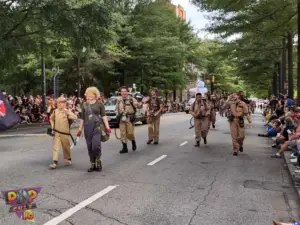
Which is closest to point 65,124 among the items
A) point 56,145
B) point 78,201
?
point 56,145

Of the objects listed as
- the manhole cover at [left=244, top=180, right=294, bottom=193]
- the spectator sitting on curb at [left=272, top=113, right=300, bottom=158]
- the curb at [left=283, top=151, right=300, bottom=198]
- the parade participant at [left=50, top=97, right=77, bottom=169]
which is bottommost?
the manhole cover at [left=244, top=180, right=294, bottom=193]

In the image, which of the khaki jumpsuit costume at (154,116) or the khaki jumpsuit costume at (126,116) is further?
the khaki jumpsuit costume at (154,116)

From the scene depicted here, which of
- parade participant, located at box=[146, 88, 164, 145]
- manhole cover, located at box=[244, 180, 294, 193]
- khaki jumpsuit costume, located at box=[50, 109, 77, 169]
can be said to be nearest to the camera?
manhole cover, located at box=[244, 180, 294, 193]

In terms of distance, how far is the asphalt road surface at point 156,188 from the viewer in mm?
5273

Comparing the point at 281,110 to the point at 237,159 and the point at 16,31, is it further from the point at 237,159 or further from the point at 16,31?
the point at 16,31

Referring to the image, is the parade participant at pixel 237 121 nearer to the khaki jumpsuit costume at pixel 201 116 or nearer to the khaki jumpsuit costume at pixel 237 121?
the khaki jumpsuit costume at pixel 237 121

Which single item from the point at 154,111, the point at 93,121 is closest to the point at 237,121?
the point at 154,111

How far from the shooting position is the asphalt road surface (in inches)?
208

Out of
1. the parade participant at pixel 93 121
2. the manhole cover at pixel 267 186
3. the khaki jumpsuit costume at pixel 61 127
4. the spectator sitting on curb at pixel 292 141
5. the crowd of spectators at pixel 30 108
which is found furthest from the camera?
the crowd of spectators at pixel 30 108

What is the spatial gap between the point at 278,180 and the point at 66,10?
43.1ft

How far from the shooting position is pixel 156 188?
6.88m

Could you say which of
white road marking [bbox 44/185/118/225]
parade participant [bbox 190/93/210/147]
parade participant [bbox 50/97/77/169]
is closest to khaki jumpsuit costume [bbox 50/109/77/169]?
parade participant [bbox 50/97/77/169]

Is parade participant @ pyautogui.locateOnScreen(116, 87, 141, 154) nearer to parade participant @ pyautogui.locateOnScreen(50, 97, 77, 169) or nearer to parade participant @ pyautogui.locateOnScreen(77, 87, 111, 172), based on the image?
parade participant @ pyautogui.locateOnScreen(50, 97, 77, 169)

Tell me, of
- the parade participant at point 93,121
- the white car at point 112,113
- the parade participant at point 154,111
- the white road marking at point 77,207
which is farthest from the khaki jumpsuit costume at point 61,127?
the white car at point 112,113
